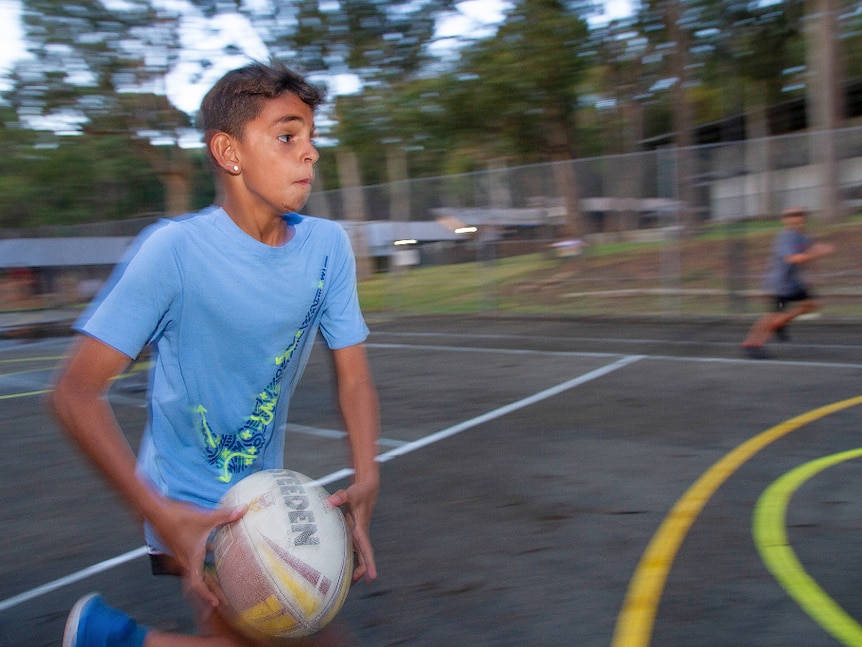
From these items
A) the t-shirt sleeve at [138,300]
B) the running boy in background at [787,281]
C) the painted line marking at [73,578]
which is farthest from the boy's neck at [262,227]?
the running boy in background at [787,281]

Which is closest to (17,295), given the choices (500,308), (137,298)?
(500,308)

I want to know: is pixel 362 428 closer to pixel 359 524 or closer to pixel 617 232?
pixel 359 524

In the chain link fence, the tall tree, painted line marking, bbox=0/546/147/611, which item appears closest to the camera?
painted line marking, bbox=0/546/147/611

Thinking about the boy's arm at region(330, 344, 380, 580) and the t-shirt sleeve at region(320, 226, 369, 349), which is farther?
the t-shirt sleeve at region(320, 226, 369, 349)

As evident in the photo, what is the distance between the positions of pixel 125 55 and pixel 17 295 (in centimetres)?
782

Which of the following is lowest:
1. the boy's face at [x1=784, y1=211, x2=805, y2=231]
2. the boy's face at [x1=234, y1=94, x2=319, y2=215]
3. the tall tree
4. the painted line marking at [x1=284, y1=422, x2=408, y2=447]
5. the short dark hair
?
the painted line marking at [x1=284, y1=422, x2=408, y2=447]

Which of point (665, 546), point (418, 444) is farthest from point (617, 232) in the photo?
point (665, 546)

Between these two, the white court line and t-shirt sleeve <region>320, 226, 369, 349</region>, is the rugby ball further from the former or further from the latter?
the white court line

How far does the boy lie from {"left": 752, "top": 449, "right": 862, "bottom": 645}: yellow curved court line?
225 centimetres

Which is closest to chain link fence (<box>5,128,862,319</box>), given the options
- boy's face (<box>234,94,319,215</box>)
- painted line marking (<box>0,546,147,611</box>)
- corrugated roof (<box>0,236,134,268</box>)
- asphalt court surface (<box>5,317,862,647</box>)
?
asphalt court surface (<box>5,317,862,647</box>)

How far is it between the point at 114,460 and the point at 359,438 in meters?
0.71

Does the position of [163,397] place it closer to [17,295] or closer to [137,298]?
[137,298]

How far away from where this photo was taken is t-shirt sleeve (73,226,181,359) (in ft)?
6.41

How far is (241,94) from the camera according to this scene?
7.02 ft
